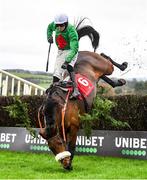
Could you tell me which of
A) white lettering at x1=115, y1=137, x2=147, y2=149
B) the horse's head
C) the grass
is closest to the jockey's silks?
the horse's head

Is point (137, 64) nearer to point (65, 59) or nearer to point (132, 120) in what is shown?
point (132, 120)

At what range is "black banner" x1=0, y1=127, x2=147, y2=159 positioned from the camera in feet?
32.1

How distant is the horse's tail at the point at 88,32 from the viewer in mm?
10586

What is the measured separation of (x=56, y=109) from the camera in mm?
7875

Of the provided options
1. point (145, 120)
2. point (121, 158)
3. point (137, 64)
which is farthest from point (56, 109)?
point (137, 64)

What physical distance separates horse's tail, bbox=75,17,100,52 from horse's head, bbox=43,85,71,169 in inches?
114

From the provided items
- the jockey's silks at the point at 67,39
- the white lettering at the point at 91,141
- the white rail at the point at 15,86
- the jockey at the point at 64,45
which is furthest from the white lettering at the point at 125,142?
the white rail at the point at 15,86

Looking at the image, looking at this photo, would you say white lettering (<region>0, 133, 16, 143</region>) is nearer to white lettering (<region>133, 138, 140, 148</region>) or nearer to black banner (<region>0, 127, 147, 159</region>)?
black banner (<region>0, 127, 147, 159</region>)

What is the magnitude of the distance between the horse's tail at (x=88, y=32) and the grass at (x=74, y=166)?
2509mm

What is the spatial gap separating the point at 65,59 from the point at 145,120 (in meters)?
3.19

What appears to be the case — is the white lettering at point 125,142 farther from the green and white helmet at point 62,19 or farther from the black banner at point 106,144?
the green and white helmet at point 62,19

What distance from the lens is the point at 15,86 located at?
55.9 feet

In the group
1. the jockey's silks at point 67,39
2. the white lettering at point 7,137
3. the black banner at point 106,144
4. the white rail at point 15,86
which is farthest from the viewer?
the white rail at point 15,86

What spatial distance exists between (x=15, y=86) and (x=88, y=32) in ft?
21.8
